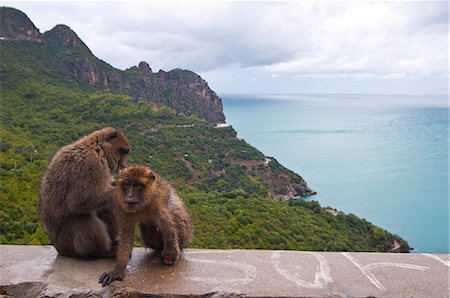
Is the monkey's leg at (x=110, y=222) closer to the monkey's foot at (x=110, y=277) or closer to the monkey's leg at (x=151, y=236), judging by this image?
the monkey's leg at (x=151, y=236)

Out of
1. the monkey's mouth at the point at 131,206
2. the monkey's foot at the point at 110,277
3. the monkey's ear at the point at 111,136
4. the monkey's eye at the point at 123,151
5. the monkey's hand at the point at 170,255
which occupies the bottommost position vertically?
the monkey's foot at the point at 110,277

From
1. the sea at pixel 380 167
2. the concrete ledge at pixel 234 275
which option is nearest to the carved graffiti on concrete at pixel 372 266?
the concrete ledge at pixel 234 275

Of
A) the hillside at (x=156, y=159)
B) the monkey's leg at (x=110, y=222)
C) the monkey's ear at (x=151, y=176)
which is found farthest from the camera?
the hillside at (x=156, y=159)

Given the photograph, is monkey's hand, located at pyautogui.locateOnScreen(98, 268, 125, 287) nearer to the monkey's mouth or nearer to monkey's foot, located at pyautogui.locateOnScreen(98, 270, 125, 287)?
monkey's foot, located at pyautogui.locateOnScreen(98, 270, 125, 287)

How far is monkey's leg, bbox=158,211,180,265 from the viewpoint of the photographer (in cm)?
336

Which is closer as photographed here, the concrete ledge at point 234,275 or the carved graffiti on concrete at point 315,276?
the concrete ledge at point 234,275

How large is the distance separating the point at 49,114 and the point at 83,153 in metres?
39.2

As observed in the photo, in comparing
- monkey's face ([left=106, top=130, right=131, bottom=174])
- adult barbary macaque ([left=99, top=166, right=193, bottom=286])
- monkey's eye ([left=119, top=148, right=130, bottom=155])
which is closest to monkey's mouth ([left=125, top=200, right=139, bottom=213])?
adult barbary macaque ([left=99, top=166, right=193, bottom=286])

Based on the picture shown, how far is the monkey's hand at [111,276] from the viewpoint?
9.80 ft

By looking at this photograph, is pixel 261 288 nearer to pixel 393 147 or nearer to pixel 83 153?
pixel 83 153

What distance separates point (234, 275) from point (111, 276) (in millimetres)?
942

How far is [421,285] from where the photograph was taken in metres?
3.12

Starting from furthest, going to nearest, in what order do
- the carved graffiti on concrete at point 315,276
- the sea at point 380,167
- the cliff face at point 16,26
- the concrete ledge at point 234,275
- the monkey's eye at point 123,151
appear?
the cliff face at point 16,26 < the sea at point 380,167 < the monkey's eye at point 123,151 < the carved graffiti on concrete at point 315,276 < the concrete ledge at point 234,275

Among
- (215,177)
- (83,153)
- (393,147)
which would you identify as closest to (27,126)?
(215,177)
